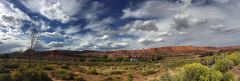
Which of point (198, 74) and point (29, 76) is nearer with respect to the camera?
point (198, 74)

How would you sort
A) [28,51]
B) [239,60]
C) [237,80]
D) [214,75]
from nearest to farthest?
1. [214,75]
2. [237,80]
3. [239,60]
4. [28,51]

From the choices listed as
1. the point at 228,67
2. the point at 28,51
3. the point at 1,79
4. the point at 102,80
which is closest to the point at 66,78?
the point at 102,80

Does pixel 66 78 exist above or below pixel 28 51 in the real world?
below

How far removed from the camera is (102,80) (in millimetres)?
35156

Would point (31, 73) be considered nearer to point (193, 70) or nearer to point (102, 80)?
point (102, 80)

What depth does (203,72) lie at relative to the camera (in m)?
15.7

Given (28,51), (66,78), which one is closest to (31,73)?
(66,78)

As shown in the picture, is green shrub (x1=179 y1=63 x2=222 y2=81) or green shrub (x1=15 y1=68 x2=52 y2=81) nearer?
green shrub (x1=179 y1=63 x2=222 y2=81)

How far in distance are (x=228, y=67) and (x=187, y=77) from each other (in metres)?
11.4

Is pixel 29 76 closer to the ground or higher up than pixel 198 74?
higher up

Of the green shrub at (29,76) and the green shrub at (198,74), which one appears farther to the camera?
the green shrub at (29,76)

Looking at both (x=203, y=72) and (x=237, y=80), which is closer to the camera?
(x=203, y=72)

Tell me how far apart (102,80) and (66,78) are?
4.08 m

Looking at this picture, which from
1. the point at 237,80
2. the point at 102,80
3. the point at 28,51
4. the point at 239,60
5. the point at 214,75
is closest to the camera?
the point at 214,75
